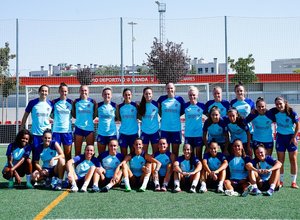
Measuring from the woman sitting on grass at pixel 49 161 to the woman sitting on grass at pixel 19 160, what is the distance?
0.15 m

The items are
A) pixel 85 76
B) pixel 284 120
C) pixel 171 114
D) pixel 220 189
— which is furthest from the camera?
pixel 85 76

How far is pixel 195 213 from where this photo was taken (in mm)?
4703

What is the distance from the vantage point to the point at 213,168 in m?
6.23

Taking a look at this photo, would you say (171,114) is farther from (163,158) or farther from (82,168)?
(82,168)

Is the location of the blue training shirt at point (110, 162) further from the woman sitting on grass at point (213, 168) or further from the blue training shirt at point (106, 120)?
the woman sitting on grass at point (213, 168)

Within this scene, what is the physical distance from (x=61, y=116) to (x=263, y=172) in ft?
10.9

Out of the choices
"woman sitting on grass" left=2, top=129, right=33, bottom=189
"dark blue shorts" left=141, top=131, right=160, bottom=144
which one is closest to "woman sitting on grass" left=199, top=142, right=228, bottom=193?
"dark blue shorts" left=141, top=131, right=160, bottom=144

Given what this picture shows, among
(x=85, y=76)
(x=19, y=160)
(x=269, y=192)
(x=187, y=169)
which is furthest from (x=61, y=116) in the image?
(x=85, y=76)

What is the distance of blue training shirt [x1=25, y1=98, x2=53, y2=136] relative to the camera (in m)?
6.84

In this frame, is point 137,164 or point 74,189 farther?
point 137,164

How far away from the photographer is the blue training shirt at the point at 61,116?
6.95m

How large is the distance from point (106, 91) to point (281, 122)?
111 inches

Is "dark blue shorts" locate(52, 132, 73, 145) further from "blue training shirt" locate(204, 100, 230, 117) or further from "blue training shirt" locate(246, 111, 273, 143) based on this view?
"blue training shirt" locate(246, 111, 273, 143)

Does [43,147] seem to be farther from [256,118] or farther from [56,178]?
[256,118]
